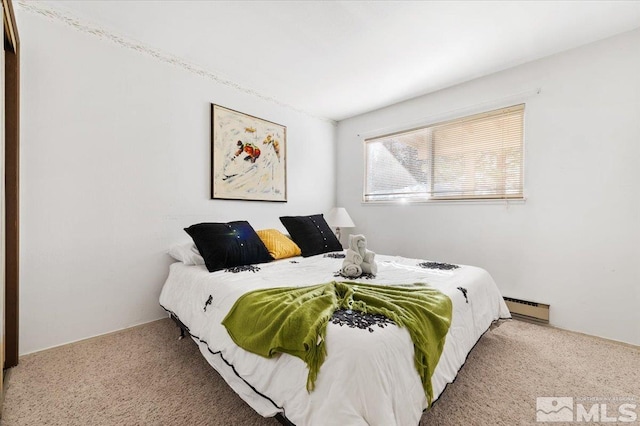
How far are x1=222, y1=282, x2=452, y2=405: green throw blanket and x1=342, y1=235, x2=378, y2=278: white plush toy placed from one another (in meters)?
0.28

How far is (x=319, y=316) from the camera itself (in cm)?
119

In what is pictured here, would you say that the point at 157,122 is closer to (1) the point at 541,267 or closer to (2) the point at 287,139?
(2) the point at 287,139

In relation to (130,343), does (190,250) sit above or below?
above

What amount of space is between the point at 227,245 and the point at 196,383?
102cm

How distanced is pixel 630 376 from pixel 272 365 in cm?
230

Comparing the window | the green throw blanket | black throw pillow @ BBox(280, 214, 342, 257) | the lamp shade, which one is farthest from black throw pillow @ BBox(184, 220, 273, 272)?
the window

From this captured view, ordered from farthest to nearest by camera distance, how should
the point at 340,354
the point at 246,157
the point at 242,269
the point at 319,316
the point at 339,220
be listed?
the point at 339,220
the point at 246,157
the point at 242,269
the point at 319,316
the point at 340,354

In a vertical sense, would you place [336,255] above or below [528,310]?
above

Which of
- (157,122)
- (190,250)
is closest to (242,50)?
(157,122)

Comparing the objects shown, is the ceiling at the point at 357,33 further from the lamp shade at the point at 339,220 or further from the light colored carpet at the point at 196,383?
the light colored carpet at the point at 196,383

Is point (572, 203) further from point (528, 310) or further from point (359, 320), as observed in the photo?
point (359, 320)

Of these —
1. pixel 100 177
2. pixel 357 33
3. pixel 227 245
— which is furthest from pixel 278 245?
pixel 357 33

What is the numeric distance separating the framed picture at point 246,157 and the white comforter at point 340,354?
3.77 feet

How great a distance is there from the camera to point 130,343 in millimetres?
2129
